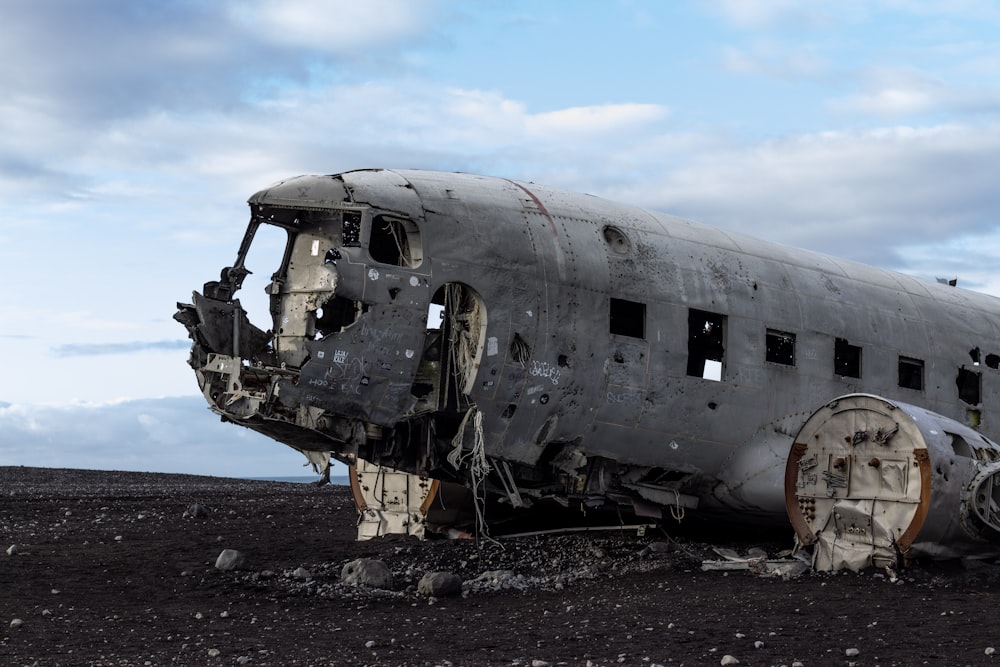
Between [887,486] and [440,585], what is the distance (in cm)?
544

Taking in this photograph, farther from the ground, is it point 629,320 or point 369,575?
point 629,320

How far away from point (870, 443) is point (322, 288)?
6.85m

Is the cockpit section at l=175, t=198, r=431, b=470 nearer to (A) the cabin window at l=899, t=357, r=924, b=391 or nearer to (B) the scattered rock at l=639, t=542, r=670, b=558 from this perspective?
(B) the scattered rock at l=639, t=542, r=670, b=558

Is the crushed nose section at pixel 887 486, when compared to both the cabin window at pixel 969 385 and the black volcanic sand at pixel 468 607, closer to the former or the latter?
the black volcanic sand at pixel 468 607

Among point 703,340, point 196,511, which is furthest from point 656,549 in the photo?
point 196,511

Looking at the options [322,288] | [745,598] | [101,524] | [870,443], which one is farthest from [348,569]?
[101,524]

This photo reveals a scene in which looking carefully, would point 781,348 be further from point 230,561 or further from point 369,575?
point 230,561

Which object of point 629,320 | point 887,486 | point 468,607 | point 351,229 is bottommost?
point 468,607

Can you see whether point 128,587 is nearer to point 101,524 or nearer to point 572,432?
point 572,432

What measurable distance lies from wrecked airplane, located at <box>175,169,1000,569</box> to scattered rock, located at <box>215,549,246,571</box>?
2119mm

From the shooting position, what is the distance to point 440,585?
13.5 m

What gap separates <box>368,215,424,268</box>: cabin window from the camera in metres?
13.2

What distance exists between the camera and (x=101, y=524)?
20875 millimetres

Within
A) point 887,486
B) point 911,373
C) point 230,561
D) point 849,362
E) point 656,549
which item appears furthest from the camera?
point 911,373
